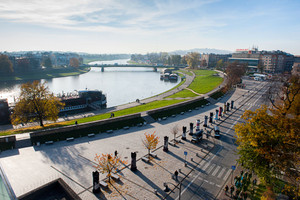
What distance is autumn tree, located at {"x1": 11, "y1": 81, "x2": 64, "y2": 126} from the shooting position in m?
39.5

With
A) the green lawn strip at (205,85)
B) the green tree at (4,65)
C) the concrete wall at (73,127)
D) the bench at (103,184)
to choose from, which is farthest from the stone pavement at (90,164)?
the green tree at (4,65)

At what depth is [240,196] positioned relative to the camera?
2066 cm

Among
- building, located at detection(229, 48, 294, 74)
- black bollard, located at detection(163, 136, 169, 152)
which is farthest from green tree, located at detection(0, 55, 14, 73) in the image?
building, located at detection(229, 48, 294, 74)

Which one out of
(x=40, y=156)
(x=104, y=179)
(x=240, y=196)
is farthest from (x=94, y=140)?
(x=240, y=196)

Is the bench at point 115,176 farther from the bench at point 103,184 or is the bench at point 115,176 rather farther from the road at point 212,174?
the road at point 212,174

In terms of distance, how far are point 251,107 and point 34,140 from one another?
54456 millimetres

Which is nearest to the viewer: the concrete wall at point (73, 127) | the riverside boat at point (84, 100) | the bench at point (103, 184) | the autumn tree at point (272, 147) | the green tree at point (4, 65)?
the autumn tree at point (272, 147)

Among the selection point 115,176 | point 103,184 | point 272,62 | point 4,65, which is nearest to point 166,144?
point 115,176

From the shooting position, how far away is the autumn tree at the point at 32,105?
130 feet

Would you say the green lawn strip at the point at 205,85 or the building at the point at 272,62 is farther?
the building at the point at 272,62

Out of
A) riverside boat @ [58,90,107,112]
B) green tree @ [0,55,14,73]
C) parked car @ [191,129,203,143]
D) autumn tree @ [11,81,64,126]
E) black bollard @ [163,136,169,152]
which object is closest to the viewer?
black bollard @ [163,136,169,152]

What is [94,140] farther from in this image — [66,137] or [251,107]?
[251,107]

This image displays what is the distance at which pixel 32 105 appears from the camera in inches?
1582

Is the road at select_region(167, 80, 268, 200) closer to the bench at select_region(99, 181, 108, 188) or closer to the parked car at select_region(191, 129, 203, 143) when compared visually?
the parked car at select_region(191, 129, 203, 143)
